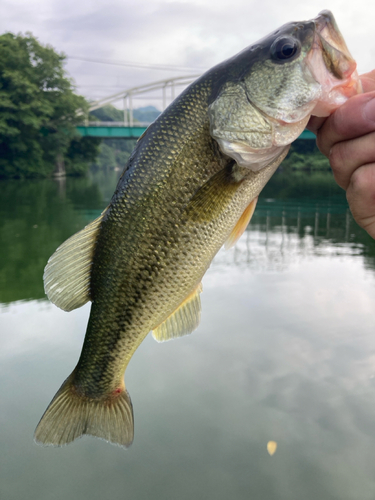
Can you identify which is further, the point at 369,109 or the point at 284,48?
the point at 284,48

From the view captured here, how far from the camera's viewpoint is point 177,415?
429 centimetres

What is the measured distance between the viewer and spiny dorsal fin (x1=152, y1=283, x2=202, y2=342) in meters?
2.54

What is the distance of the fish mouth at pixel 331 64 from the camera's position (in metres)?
1.92

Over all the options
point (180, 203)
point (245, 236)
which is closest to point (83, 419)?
point (180, 203)

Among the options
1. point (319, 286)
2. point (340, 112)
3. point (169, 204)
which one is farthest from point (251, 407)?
point (319, 286)

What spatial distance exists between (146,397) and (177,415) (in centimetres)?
46

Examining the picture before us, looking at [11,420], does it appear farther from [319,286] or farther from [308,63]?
[319,286]

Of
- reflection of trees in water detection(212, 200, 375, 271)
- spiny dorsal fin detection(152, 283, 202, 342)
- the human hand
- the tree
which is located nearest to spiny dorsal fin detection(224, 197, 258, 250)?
spiny dorsal fin detection(152, 283, 202, 342)

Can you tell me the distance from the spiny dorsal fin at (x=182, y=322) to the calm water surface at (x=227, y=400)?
5.58 feet

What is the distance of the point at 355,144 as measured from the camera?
6.73 ft

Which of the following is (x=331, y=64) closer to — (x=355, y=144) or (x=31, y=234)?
(x=355, y=144)

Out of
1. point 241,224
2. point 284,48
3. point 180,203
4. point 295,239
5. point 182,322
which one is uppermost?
point 284,48

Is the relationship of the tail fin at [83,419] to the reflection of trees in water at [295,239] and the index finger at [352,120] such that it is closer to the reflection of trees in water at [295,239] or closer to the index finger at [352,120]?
the index finger at [352,120]

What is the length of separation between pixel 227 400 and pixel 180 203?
2982 millimetres
